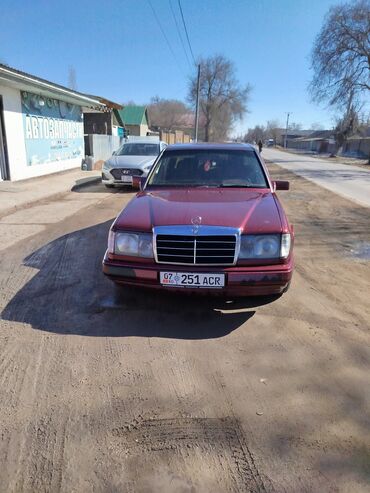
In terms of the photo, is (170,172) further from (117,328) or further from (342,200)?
(342,200)

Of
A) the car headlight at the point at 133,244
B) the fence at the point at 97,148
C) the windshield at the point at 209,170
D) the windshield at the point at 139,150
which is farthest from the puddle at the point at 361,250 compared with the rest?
the fence at the point at 97,148

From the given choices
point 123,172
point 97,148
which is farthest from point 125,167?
point 97,148

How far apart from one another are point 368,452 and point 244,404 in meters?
0.75

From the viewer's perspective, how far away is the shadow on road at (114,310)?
133 inches

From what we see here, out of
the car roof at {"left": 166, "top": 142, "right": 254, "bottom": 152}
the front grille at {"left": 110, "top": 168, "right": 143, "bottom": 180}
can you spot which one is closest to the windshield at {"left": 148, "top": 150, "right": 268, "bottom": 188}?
the car roof at {"left": 166, "top": 142, "right": 254, "bottom": 152}

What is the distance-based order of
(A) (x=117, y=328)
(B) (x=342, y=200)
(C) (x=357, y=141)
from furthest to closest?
1. (C) (x=357, y=141)
2. (B) (x=342, y=200)
3. (A) (x=117, y=328)

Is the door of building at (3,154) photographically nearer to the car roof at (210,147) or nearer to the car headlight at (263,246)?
A: the car roof at (210,147)

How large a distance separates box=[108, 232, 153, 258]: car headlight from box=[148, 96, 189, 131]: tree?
8241 centimetres

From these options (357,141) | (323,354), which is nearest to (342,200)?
(323,354)

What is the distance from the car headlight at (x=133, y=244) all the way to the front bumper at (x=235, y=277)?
104 mm

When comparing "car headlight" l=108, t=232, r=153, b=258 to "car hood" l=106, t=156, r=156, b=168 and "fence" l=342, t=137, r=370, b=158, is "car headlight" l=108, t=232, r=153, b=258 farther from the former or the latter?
"fence" l=342, t=137, r=370, b=158

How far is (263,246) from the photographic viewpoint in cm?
322

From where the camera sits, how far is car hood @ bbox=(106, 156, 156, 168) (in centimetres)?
1195

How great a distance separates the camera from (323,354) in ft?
10.0
